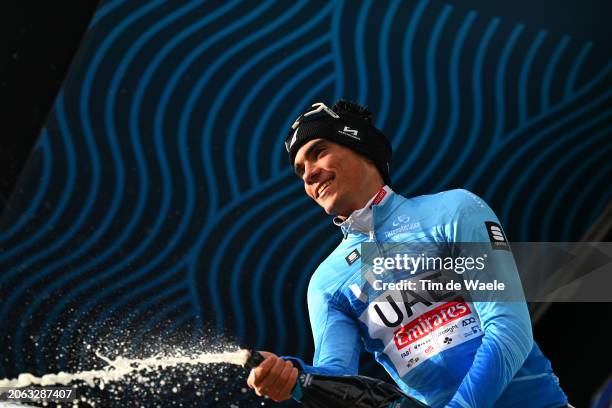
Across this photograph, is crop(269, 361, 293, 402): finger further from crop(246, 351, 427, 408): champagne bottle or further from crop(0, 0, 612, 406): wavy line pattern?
crop(0, 0, 612, 406): wavy line pattern

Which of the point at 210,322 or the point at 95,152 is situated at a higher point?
the point at 95,152

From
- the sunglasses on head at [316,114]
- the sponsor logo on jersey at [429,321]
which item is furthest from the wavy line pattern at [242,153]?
the sponsor logo on jersey at [429,321]

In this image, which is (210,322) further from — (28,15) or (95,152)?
(28,15)

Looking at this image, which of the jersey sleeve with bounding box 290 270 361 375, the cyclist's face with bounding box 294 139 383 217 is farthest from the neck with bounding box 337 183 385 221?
the jersey sleeve with bounding box 290 270 361 375

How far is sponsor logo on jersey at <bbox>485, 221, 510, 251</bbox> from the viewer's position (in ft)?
8.81

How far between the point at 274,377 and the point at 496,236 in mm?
828

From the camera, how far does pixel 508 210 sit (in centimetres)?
486

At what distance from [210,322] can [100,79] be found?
1.40 metres

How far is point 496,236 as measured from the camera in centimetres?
271

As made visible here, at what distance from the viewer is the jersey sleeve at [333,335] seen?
9.13 feet

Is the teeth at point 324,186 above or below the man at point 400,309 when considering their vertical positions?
above

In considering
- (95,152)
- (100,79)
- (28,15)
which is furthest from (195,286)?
(28,15)

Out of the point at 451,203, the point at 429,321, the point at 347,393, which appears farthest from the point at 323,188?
the point at 347,393

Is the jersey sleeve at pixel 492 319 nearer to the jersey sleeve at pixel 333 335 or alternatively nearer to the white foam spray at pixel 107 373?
the jersey sleeve at pixel 333 335
